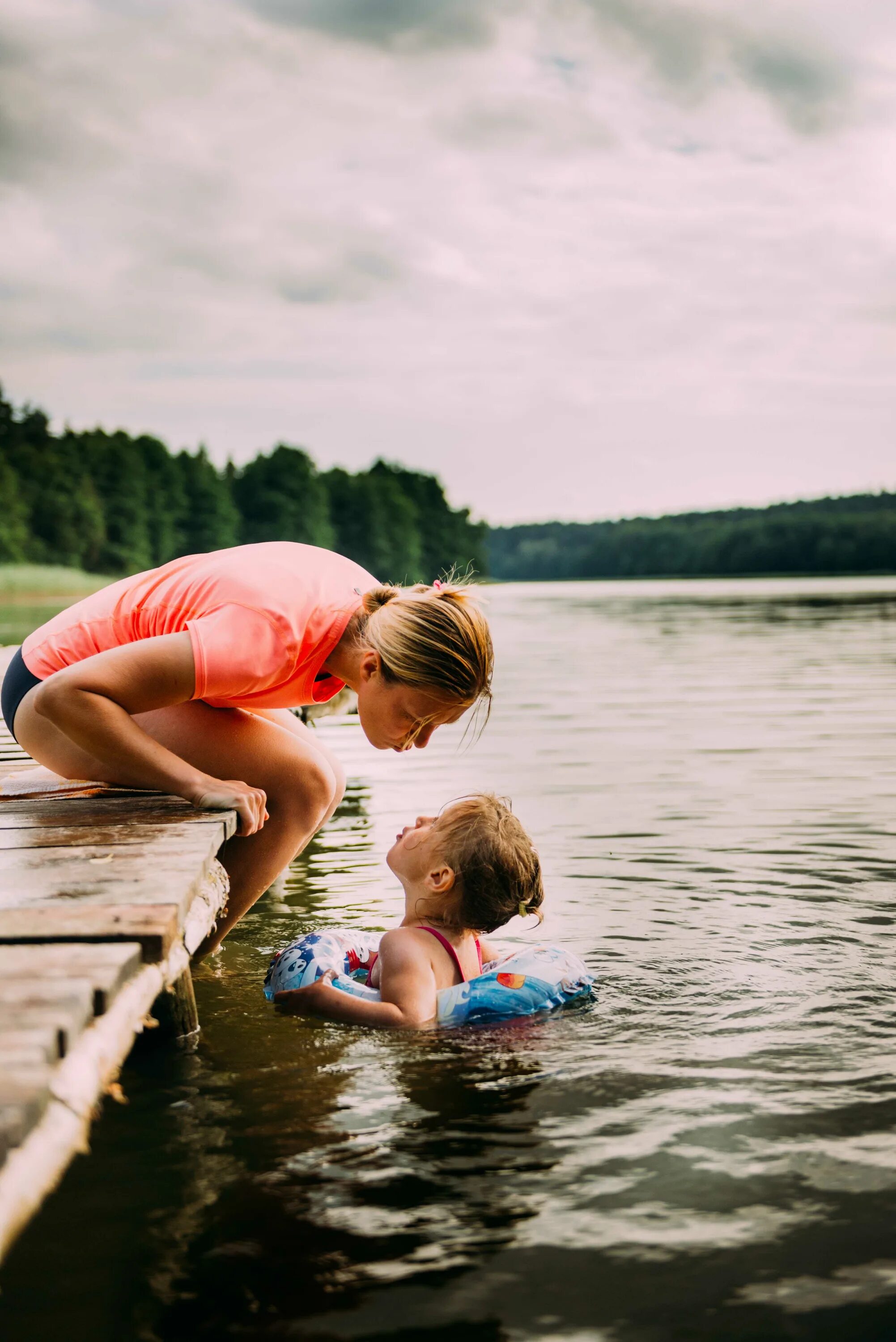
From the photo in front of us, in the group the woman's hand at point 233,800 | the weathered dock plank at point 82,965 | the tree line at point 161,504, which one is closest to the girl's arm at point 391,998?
the woman's hand at point 233,800

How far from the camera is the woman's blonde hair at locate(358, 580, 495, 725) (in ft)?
12.4

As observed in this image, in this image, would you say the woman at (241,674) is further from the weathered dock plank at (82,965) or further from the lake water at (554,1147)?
the weathered dock plank at (82,965)

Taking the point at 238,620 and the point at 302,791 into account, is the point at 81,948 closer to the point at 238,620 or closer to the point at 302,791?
the point at 238,620

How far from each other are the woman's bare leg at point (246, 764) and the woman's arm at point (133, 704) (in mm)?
251

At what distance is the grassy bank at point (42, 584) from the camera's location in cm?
5347

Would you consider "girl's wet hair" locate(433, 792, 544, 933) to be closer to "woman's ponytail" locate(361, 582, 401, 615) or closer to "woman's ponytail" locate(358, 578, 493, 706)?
"woman's ponytail" locate(358, 578, 493, 706)

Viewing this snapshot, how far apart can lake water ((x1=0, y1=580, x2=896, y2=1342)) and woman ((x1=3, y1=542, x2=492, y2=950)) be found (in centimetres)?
84

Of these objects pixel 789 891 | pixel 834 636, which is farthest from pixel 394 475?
pixel 789 891

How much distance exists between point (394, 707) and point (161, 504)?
276ft

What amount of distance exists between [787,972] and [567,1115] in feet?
4.98

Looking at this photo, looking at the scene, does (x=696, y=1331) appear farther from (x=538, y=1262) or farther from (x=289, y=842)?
(x=289, y=842)

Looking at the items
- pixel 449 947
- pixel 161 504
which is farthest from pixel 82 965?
pixel 161 504

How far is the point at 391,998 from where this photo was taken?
4348mm

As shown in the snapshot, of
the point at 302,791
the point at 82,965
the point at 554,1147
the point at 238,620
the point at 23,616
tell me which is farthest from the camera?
the point at 23,616
